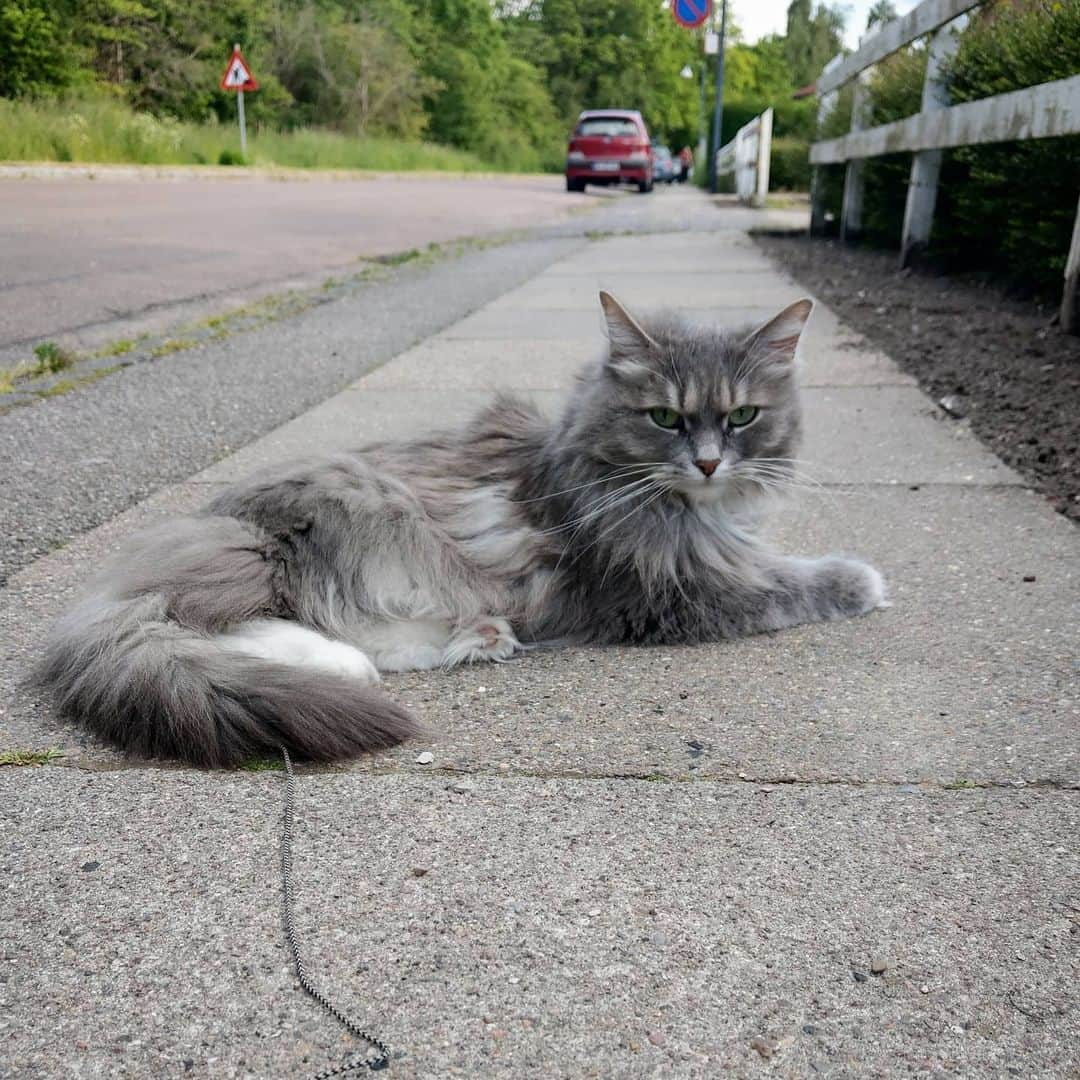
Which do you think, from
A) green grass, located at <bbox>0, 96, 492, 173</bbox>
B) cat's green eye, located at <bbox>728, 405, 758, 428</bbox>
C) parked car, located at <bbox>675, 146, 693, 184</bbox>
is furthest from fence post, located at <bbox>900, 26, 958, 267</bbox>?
parked car, located at <bbox>675, 146, 693, 184</bbox>

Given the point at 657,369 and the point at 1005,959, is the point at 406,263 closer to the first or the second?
the point at 657,369

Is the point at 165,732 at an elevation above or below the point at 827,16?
below

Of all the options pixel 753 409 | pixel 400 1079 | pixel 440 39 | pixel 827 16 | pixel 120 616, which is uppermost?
pixel 827 16

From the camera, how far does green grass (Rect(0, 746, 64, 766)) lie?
7.17ft

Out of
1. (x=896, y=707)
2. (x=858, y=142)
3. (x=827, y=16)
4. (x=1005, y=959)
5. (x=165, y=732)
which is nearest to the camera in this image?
(x=1005, y=959)

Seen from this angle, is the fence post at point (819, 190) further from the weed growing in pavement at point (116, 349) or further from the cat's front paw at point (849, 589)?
the cat's front paw at point (849, 589)

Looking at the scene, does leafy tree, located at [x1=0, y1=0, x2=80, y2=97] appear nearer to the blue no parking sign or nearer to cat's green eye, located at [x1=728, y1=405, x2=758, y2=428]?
the blue no parking sign

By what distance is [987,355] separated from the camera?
18.4ft

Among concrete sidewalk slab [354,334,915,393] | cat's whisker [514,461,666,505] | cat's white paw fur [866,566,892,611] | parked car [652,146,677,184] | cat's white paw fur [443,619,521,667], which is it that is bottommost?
cat's white paw fur [443,619,521,667]

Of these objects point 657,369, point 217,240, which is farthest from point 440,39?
point 657,369

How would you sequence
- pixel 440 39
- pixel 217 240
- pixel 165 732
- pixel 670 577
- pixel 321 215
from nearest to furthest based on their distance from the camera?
1. pixel 165 732
2. pixel 670 577
3. pixel 217 240
4. pixel 321 215
5. pixel 440 39

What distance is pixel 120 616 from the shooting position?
2445 mm

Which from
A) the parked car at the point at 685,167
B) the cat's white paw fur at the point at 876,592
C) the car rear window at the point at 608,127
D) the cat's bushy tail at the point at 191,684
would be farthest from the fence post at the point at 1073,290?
the parked car at the point at 685,167

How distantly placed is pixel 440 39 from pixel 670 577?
63246 mm
